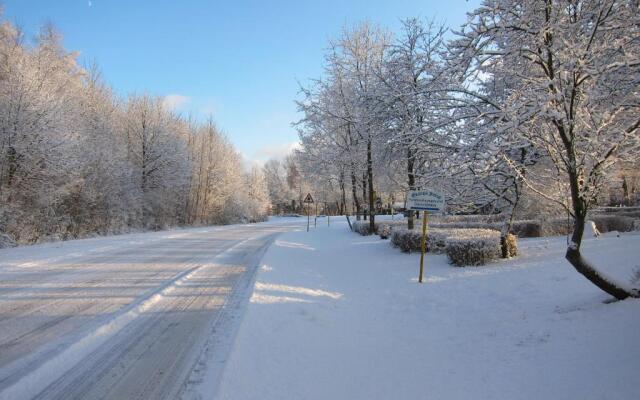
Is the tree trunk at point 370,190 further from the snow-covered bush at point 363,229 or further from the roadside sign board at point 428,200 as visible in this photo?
the roadside sign board at point 428,200

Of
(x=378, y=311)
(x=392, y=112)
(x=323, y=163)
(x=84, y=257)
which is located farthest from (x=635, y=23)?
(x=323, y=163)

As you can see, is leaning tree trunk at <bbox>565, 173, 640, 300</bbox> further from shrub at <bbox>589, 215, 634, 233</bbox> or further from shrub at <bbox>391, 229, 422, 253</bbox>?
shrub at <bbox>589, 215, 634, 233</bbox>

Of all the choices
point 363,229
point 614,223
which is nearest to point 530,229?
point 614,223

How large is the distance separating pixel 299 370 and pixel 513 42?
4917mm

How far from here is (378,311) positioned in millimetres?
6766

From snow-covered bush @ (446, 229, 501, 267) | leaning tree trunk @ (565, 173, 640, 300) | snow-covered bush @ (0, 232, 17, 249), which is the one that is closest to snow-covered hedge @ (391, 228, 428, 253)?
snow-covered bush @ (446, 229, 501, 267)

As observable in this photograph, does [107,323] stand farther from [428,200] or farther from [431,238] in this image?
[431,238]

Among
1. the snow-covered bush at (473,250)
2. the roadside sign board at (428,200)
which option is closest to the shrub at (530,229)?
the snow-covered bush at (473,250)

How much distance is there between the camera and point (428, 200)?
8.73 meters

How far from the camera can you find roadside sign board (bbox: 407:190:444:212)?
862cm

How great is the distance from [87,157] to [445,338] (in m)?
24.3

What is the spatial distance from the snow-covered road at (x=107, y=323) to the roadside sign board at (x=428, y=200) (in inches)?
172

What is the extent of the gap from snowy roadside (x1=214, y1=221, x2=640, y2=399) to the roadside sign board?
5.23 feet

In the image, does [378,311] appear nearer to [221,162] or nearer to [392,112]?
[392,112]
